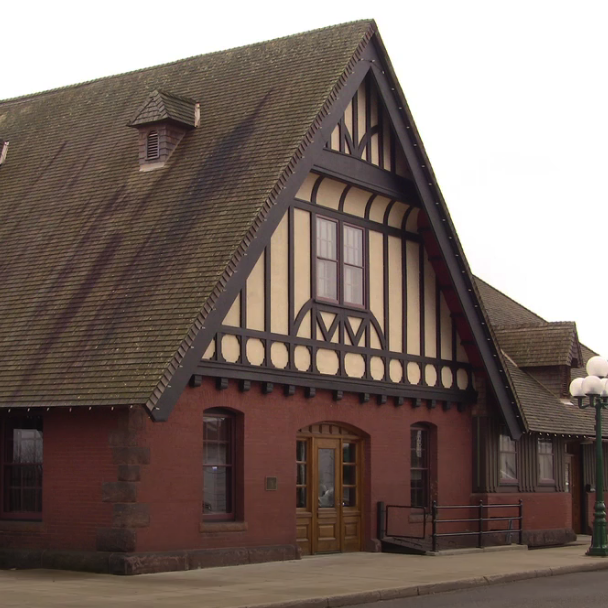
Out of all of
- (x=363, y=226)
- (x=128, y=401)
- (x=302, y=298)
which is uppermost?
(x=363, y=226)

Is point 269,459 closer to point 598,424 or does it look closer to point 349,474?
point 349,474

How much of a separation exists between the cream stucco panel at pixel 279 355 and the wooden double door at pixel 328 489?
5.55ft

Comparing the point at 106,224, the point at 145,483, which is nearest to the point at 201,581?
the point at 145,483

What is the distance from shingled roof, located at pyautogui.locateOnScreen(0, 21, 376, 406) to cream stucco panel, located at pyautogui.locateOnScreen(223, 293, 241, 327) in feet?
4.16

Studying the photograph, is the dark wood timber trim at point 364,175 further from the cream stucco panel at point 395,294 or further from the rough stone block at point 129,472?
the rough stone block at point 129,472

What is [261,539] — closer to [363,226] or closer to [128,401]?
[128,401]

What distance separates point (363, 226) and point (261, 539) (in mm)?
6515

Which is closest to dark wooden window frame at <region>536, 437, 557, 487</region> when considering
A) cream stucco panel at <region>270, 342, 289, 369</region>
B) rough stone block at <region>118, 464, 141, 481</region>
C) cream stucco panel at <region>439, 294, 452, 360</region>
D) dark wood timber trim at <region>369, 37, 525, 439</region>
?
dark wood timber trim at <region>369, 37, 525, 439</region>

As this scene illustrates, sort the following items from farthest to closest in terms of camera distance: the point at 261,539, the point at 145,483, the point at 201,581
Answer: the point at 261,539, the point at 145,483, the point at 201,581

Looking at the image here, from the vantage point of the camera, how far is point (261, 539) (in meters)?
20.1

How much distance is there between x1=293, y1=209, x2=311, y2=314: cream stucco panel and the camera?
2120 cm

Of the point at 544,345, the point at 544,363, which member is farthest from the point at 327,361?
the point at 544,345

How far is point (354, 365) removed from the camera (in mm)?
22688

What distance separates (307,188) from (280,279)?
190cm
